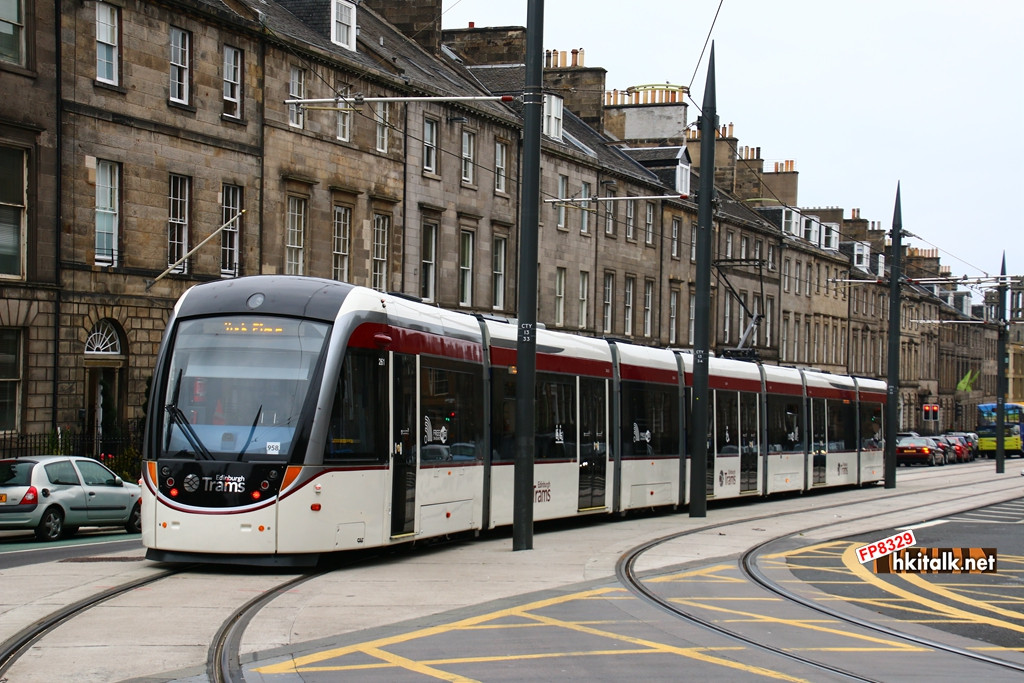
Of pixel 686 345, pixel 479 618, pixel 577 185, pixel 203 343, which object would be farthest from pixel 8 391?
pixel 686 345

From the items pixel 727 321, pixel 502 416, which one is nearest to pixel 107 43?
pixel 502 416

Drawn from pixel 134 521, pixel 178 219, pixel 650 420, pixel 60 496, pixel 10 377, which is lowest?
pixel 134 521

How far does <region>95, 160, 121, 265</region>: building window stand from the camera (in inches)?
1164

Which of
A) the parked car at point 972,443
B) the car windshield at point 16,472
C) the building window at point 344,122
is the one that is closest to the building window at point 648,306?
the building window at point 344,122

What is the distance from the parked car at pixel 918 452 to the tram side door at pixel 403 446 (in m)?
54.1

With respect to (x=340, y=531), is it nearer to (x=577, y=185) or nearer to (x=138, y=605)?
(x=138, y=605)

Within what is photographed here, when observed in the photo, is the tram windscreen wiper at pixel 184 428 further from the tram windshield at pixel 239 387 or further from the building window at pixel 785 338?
the building window at pixel 785 338

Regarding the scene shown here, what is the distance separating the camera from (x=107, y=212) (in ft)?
97.5

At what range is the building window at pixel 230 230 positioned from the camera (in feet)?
108

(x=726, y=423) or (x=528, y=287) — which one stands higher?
(x=528, y=287)

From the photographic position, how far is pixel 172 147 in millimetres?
31250

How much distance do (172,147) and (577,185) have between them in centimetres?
2151

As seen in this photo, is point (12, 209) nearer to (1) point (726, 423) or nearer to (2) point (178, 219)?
(2) point (178, 219)

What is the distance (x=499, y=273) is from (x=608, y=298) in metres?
8.78
